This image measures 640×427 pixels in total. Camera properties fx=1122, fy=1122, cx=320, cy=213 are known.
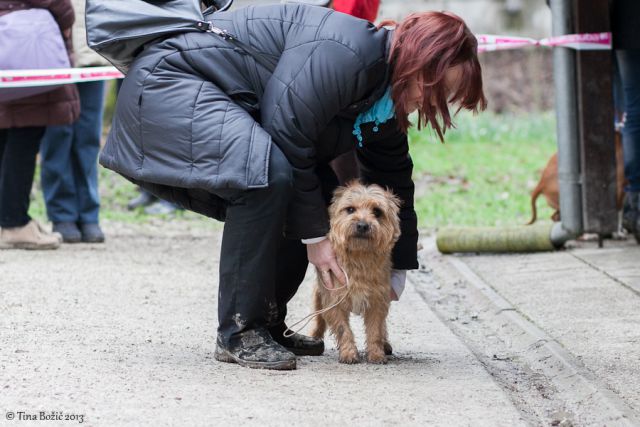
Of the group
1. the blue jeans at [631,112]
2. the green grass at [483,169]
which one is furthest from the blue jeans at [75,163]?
the blue jeans at [631,112]

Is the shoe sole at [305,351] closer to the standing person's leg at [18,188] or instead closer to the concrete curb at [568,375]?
the concrete curb at [568,375]

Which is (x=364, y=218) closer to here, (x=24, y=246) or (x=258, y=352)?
(x=258, y=352)

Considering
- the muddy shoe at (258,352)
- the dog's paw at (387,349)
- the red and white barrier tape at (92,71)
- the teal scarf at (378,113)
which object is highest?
the red and white barrier tape at (92,71)

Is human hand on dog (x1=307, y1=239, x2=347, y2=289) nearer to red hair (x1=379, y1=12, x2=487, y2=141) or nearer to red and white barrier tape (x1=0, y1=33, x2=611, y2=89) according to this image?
red hair (x1=379, y1=12, x2=487, y2=141)

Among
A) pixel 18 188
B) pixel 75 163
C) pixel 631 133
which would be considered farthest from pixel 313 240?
pixel 75 163

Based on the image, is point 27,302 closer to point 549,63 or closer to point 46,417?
point 46,417

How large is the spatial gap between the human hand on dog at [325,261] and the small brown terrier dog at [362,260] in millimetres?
35

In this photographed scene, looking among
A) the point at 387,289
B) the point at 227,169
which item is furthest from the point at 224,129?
the point at 387,289

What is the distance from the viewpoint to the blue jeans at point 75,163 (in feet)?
26.6

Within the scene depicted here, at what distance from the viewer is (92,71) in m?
7.57

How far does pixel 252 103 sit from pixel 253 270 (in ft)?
2.19

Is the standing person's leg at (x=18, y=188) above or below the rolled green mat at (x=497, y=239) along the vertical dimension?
above

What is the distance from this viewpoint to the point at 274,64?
14.4ft

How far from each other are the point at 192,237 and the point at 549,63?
33.7ft
